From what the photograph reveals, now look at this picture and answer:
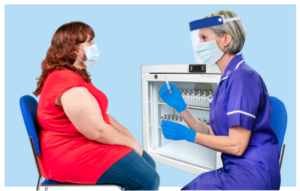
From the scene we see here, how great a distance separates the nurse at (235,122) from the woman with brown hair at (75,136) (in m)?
0.31

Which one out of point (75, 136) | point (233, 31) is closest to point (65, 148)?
point (75, 136)

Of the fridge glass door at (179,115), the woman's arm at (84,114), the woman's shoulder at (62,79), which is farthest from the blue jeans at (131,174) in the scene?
the fridge glass door at (179,115)

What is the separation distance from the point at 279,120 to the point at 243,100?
1.49 ft

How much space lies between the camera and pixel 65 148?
1.28 m

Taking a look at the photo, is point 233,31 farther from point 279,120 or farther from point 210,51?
point 279,120

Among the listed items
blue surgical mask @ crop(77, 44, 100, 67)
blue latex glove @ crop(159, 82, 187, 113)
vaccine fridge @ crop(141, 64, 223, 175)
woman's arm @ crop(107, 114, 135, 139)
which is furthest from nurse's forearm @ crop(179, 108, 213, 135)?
blue surgical mask @ crop(77, 44, 100, 67)

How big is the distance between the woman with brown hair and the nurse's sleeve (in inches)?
24.4

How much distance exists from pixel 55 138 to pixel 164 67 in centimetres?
134

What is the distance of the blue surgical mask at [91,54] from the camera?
1.47 metres

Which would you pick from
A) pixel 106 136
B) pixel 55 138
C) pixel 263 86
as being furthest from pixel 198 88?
pixel 55 138

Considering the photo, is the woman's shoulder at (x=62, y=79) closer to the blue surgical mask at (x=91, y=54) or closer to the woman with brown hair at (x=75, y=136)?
the woman with brown hair at (x=75, y=136)

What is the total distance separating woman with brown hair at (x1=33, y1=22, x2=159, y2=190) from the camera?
4.05 feet

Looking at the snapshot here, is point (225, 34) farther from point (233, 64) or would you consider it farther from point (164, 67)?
point (164, 67)

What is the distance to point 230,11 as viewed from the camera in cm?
131
